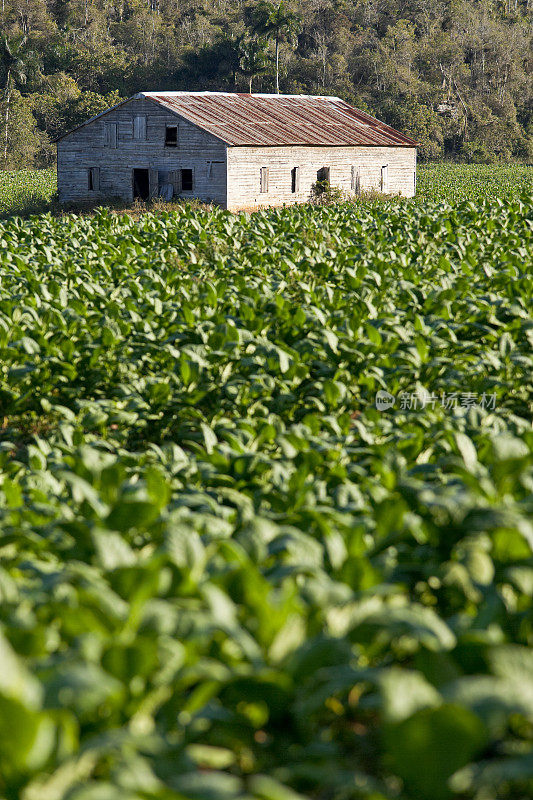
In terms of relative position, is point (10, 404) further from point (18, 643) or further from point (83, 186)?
point (83, 186)

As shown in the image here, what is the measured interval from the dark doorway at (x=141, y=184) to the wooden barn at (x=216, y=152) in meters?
0.04

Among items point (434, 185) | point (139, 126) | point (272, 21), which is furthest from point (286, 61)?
point (139, 126)

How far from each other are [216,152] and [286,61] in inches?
2172

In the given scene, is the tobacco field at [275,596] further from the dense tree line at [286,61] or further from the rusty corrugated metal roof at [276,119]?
the dense tree line at [286,61]

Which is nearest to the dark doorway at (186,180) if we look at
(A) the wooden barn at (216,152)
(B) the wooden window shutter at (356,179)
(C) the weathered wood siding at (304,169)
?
(A) the wooden barn at (216,152)

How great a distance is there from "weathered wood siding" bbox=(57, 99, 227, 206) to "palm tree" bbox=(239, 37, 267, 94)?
138 ft

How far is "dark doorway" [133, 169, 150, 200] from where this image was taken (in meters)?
33.0

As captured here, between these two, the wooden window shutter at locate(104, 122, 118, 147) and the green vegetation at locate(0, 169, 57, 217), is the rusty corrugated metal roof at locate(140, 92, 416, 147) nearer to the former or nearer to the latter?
the wooden window shutter at locate(104, 122, 118, 147)

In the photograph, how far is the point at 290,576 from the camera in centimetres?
280

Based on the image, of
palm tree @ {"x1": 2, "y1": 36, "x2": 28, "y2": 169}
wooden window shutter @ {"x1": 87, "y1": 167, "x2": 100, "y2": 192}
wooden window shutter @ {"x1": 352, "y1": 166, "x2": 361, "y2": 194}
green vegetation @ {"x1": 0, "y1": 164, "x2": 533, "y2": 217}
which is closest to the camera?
wooden window shutter @ {"x1": 87, "y1": 167, "x2": 100, "y2": 192}

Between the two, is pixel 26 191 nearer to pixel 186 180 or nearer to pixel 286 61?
pixel 186 180

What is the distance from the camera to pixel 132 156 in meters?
32.8

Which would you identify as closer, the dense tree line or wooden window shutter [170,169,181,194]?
wooden window shutter [170,169,181,194]

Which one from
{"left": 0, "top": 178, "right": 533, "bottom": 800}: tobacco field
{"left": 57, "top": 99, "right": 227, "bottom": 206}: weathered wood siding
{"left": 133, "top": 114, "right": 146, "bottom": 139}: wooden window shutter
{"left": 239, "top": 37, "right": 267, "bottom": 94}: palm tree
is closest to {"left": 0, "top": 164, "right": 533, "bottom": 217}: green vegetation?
{"left": 57, "top": 99, "right": 227, "bottom": 206}: weathered wood siding
